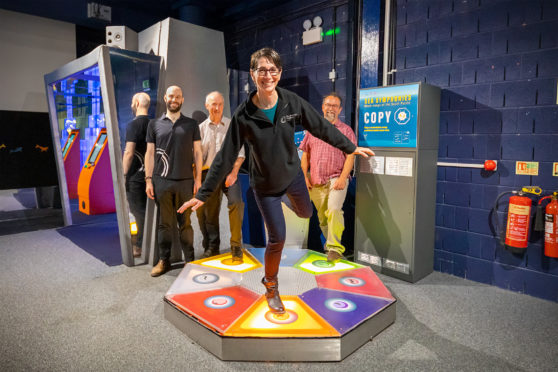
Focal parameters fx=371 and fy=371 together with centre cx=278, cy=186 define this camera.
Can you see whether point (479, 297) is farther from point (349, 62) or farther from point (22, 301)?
point (22, 301)

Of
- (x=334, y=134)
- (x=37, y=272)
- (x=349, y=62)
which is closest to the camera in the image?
(x=334, y=134)

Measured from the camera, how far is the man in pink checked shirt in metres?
3.60

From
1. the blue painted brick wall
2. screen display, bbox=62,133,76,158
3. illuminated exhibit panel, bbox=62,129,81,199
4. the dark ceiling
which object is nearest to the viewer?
the blue painted brick wall

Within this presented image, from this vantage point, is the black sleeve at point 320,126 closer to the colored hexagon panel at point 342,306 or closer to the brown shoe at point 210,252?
the colored hexagon panel at point 342,306

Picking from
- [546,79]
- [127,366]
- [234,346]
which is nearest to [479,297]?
[546,79]

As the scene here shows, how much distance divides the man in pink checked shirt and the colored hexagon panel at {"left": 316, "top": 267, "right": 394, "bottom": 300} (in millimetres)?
382

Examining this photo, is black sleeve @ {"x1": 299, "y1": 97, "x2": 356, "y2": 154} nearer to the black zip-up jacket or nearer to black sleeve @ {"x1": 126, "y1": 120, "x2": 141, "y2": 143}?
the black zip-up jacket

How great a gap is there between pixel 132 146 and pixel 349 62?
2636 mm

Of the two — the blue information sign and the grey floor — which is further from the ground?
the blue information sign

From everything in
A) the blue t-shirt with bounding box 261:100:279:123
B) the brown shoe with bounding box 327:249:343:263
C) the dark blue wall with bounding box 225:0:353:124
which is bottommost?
the brown shoe with bounding box 327:249:343:263

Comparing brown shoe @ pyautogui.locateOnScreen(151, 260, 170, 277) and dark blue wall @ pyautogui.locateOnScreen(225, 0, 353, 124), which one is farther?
dark blue wall @ pyautogui.locateOnScreen(225, 0, 353, 124)

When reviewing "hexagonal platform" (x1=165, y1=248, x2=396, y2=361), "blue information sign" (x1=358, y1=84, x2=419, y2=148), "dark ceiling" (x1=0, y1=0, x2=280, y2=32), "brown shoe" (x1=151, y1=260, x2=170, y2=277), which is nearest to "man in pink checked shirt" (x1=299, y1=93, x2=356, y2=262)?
"blue information sign" (x1=358, y1=84, x2=419, y2=148)

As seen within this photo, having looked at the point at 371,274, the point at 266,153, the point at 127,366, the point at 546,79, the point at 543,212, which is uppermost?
the point at 546,79

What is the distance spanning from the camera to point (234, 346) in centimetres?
223
